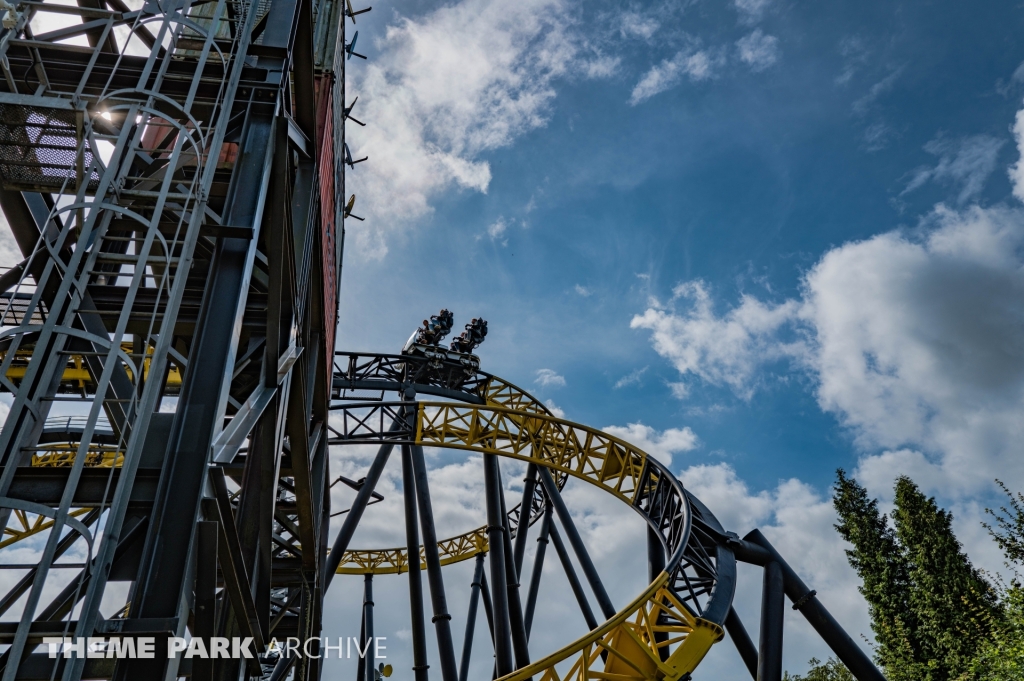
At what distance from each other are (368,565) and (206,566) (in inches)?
857

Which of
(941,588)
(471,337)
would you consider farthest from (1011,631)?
(471,337)

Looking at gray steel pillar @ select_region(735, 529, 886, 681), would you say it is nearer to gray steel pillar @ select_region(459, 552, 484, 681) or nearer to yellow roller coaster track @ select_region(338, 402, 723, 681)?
yellow roller coaster track @ select_region(338, 402, 723, 681)

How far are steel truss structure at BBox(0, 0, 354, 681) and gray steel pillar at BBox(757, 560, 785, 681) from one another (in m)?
7.17

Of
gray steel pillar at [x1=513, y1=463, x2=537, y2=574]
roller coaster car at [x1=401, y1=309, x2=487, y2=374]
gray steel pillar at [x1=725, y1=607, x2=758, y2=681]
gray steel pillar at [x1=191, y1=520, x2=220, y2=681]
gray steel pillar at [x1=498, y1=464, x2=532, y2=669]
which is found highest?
roller coaster car at [x1=401, y1=309, x2=487, y2=374]

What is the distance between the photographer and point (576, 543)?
1697 cm

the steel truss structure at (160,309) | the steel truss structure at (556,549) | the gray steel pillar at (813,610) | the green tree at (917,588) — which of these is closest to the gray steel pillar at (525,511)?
the steel truss structure at (556,549)

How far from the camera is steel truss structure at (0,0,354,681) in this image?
12.7 ft

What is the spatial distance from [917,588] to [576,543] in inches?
512

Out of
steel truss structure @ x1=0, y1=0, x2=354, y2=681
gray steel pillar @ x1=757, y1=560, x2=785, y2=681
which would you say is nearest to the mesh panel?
steel truss structure @ x1=0, y1=0, x2=354, y2=681

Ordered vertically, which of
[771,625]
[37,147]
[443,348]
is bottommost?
[771,625]

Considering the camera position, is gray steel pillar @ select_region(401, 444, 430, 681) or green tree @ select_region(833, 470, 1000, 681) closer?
gray steel pillar @ select_region(401, 444, 430, 681)

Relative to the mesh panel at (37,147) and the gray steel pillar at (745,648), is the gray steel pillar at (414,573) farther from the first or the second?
the mesh panel at (37,147)

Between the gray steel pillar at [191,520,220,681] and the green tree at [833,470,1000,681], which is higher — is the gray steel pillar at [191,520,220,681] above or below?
below

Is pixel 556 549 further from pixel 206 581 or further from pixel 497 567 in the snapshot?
pixel 206 581
